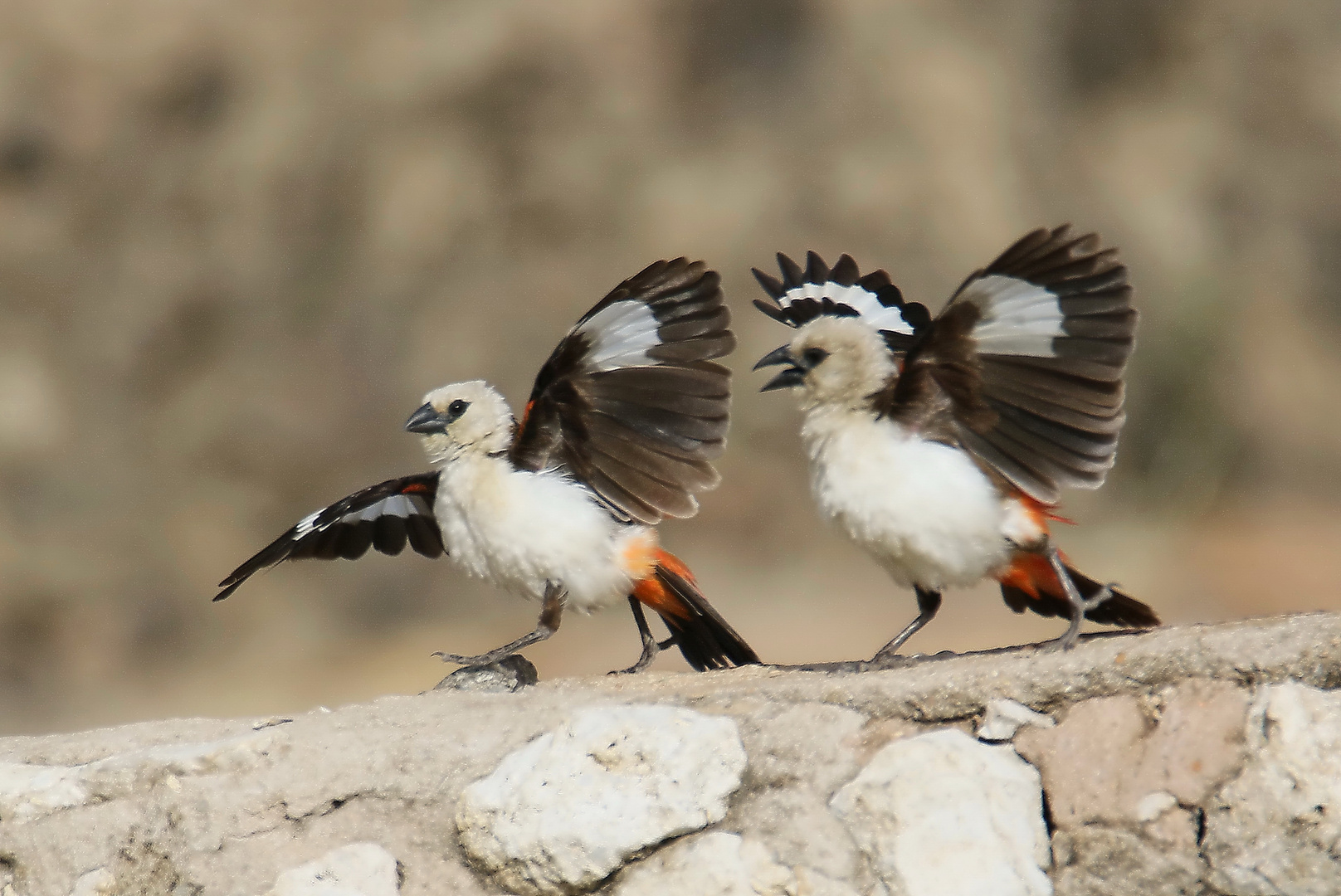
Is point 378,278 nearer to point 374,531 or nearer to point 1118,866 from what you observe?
point 374,531

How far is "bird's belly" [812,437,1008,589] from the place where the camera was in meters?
4.02

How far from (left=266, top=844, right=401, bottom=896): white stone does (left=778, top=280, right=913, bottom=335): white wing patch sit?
8.66ft

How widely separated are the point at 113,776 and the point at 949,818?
2.15 m

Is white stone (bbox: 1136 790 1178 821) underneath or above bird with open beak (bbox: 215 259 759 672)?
underneath

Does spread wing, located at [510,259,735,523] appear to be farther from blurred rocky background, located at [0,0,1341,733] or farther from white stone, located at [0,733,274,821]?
blurred rocky background, located at [0,0,1341,733]

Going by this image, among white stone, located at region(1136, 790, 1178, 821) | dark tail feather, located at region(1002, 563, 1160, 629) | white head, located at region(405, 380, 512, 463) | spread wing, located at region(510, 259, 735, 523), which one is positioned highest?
white head, located at region(405, 380, 512, 463)

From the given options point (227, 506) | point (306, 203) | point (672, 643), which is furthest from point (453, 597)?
point (672, 643)

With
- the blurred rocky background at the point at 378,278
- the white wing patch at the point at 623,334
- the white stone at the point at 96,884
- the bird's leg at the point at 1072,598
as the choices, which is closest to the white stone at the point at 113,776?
the white stone at the point at 96,884

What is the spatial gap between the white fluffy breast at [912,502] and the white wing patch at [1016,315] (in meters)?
0.36

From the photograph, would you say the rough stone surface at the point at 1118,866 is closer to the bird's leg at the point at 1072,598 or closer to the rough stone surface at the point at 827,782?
the rough stone surface at the point at 827,782

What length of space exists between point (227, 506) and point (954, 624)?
5.77 m

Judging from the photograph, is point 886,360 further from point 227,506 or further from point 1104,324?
point 227,506

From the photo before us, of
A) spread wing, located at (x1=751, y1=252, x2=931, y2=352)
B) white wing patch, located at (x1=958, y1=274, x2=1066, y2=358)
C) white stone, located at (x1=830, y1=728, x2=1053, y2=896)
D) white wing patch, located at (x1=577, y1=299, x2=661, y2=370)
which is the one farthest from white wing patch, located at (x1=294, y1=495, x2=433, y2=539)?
white stone, located at (x1=830, y1=728, x2=1053, y2=896)

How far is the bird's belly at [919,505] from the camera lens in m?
4.02
